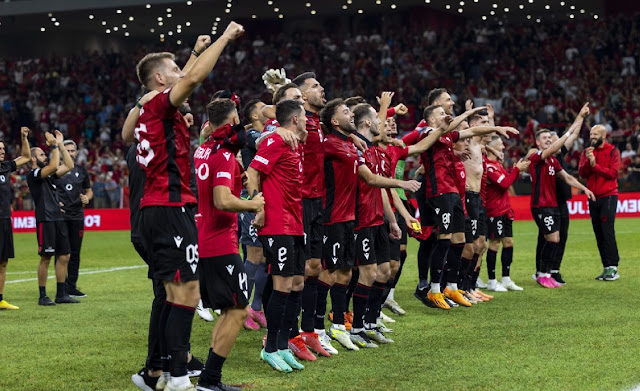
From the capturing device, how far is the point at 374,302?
8852 millimetres

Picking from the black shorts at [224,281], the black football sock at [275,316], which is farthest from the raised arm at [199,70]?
the black football sock at [275,316]

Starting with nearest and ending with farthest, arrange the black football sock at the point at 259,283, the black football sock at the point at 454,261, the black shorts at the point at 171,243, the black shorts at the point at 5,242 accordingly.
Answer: the black shorts at the point at 171,243 < the black football sock at the point at 259,283 < the black football sock at the point at 454,261 < the black shorts at the point at 5,242

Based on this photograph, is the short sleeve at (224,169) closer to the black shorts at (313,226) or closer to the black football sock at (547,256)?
the black shorts at (313,226)

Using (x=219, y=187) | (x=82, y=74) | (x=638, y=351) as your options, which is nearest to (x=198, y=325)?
(x=219, y=187)

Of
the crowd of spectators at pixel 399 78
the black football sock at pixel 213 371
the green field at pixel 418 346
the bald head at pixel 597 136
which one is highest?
the crowd of spectators at pixel 399 78

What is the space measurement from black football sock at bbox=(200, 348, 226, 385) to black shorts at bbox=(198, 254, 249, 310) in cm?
40

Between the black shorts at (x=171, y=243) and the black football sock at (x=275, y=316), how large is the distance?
137 cm

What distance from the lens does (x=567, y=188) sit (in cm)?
1401

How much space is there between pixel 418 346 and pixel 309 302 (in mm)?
1162

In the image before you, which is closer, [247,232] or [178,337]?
[178,337]

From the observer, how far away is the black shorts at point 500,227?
13.2m

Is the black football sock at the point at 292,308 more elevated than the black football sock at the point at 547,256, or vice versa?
the black football sock at the point at 292,308

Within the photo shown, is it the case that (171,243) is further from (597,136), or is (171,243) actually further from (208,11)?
(208,11)

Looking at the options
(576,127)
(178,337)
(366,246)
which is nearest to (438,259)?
(366,246)
